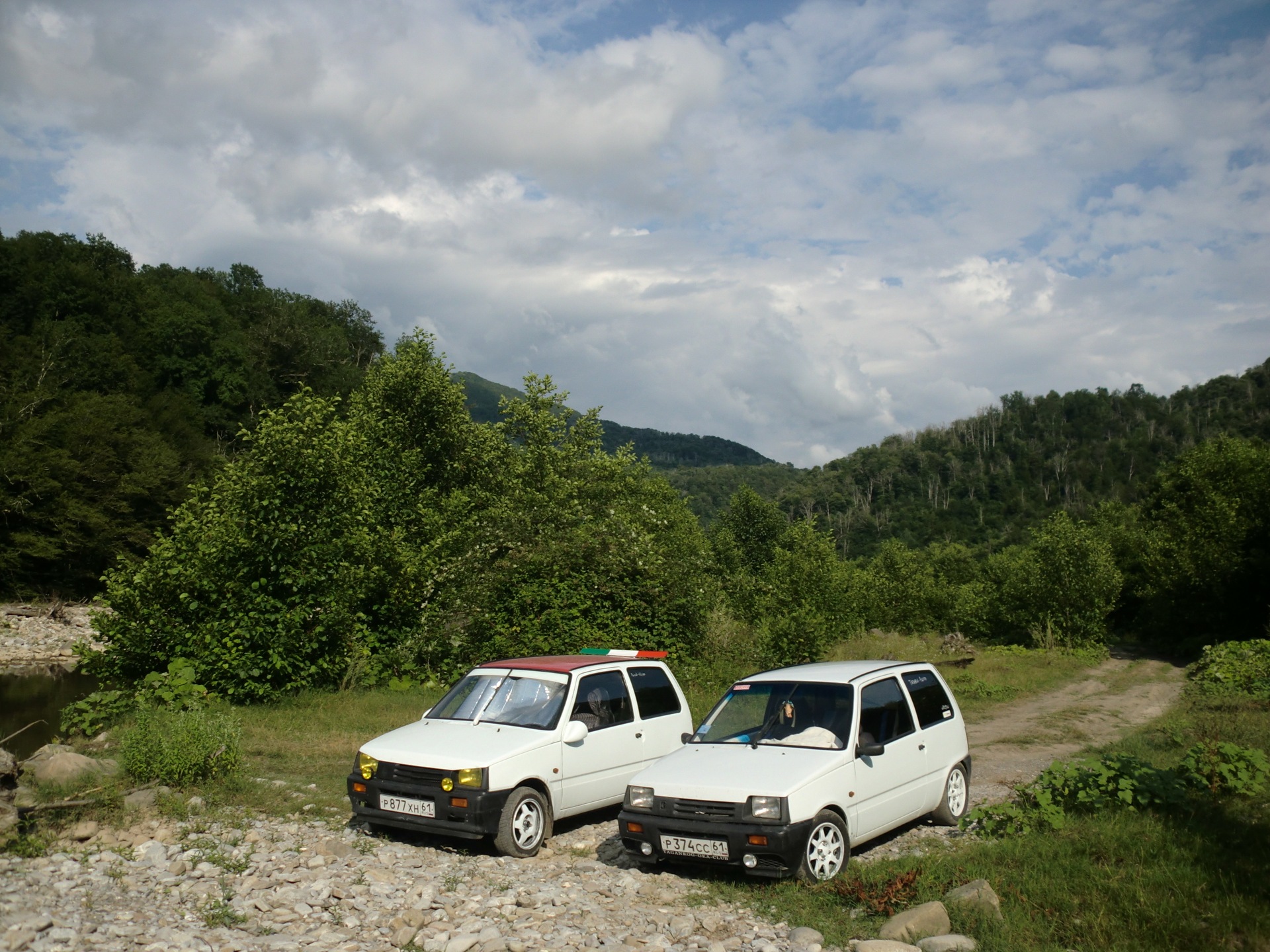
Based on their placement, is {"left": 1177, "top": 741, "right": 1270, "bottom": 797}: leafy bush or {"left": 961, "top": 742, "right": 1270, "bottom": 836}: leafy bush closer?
{"left": 961, "top": 742, "right": 1270, "bottom": 836}: leafy bush

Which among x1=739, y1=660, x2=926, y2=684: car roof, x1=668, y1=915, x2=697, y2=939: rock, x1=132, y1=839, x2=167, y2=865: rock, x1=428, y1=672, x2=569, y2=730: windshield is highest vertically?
x1=739, y1=660, x2=926, y2=684: car roof

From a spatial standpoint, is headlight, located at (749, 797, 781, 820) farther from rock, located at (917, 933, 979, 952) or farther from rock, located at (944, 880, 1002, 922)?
rock, located at (917, 933, 979, 952)

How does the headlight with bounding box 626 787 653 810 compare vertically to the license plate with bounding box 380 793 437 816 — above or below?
above

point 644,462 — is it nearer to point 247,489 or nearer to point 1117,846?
point 247,489

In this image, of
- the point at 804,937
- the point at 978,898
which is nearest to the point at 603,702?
the point at 804,937

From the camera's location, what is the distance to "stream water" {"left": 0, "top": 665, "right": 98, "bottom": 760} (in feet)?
54.9

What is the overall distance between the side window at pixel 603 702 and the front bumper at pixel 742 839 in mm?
2078

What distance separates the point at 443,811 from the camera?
8016 mm

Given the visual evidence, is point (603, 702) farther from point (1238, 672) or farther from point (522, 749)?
point (1238, 672)

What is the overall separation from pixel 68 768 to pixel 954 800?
9363mm

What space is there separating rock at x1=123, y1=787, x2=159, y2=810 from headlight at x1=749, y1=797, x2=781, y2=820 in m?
5.84

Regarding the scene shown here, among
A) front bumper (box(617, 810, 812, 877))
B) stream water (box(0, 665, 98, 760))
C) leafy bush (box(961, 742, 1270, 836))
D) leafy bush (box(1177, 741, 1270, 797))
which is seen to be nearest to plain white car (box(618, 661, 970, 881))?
front bumper (box(617, 810, 812, 877))

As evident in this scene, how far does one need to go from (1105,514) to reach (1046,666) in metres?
44.4

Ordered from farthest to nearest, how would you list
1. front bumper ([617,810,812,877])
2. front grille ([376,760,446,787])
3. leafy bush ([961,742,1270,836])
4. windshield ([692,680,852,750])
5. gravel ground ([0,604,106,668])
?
gravel ground ([0,604,106,668]) → front grille ([376,760,446,787]) → windshield ([692,680,852,750]) → leafy bush ([961,742,1270,836]) → front bumper ([617,810,812,877])
